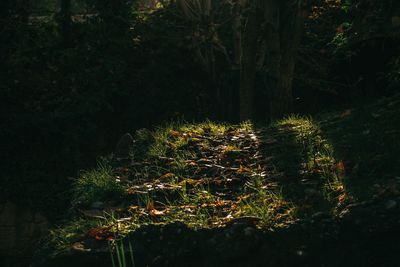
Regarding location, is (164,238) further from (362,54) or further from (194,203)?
(362,54)

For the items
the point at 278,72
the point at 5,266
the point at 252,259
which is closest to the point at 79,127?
the point at 5,266

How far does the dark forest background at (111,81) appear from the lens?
11.8 m

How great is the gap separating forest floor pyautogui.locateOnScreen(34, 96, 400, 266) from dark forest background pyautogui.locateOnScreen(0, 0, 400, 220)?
4.21 metres

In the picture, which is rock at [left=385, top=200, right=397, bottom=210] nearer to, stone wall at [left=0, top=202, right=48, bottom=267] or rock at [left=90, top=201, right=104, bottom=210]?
rock at [left=90, top=201, right=104, bottom=210]

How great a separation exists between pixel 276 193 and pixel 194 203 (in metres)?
0.70

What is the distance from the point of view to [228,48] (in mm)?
14969

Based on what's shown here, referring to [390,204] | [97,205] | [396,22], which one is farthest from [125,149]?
[396,22]

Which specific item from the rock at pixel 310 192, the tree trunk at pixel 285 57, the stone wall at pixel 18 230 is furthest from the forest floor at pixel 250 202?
the stone wall at pixel 18 230

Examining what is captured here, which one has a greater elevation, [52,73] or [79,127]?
[52,73]

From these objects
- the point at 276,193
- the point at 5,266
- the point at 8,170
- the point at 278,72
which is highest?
the point at 278,72

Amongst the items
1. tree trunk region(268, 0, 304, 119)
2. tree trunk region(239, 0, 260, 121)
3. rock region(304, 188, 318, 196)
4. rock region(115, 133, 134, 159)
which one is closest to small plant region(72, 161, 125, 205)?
rock region(115, 133, 134, 159)

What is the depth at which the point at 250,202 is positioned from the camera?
18.3 feet

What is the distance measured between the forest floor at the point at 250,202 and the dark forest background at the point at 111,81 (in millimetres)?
4210

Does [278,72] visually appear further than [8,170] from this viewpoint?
No
